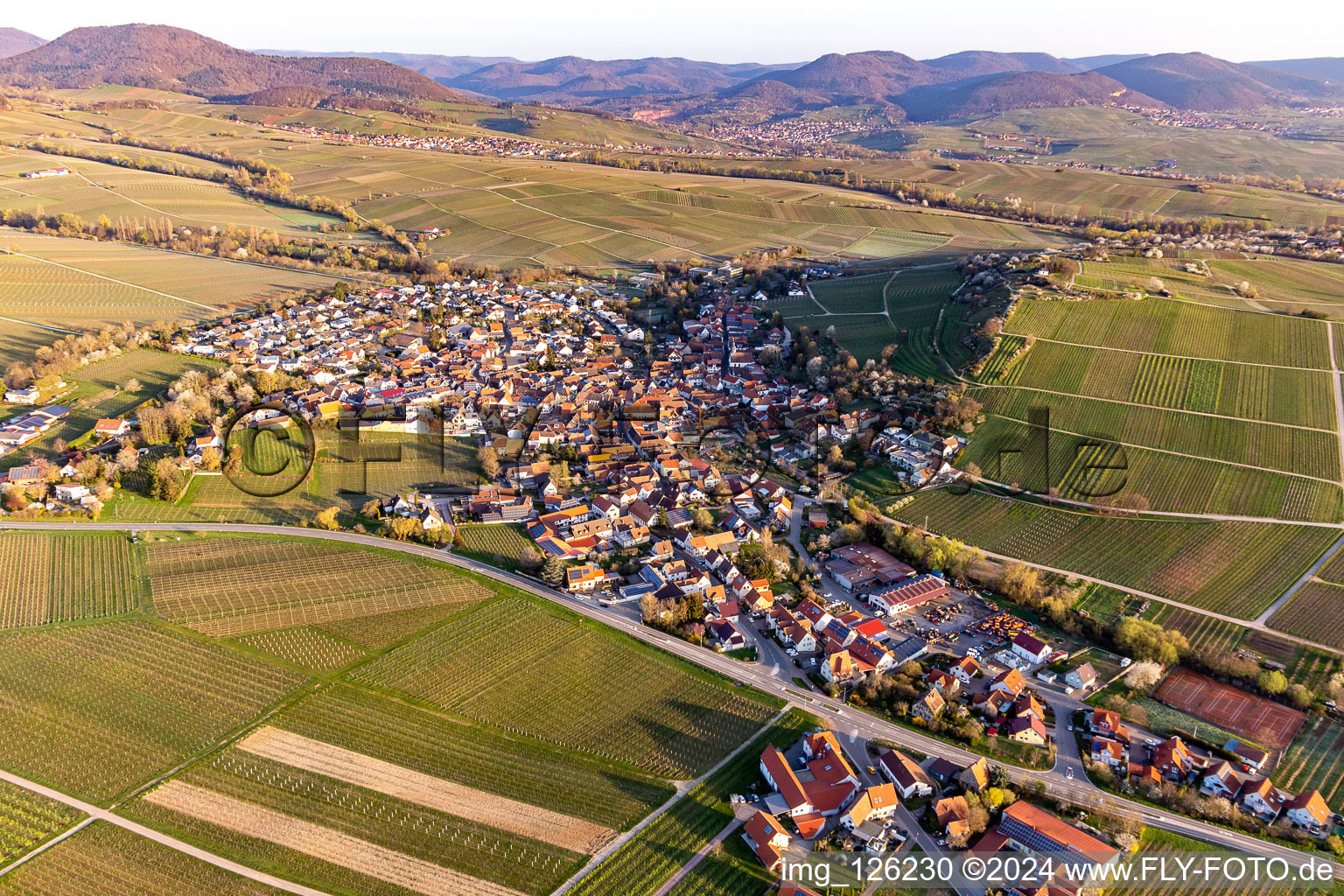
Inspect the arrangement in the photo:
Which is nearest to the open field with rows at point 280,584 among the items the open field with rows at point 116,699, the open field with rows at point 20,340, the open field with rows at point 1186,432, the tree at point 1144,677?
the open field with rows at point 116,699

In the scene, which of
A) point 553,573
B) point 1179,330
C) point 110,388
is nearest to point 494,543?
point 553,573

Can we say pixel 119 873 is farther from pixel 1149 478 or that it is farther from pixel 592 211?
pixel 592 211

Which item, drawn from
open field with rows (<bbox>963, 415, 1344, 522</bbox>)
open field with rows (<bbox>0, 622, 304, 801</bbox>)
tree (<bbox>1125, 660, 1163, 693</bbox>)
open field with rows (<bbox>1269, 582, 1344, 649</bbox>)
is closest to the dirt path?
open field with rows (<bbox>0, 622, 304, 801</bbox>)

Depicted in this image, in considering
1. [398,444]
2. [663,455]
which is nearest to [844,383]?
[663,455]

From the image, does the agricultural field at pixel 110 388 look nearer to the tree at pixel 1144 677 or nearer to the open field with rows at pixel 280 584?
the open field with rows at pixel 280 584

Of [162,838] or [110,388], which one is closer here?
[162,838]

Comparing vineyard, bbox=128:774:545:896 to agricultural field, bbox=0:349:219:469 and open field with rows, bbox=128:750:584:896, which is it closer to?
open field with rows, bbox=128:750:584:896
